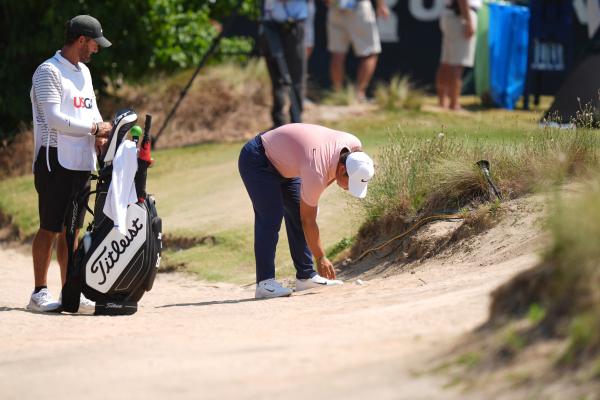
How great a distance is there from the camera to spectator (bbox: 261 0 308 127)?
13328mm

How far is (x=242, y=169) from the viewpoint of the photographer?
810cm

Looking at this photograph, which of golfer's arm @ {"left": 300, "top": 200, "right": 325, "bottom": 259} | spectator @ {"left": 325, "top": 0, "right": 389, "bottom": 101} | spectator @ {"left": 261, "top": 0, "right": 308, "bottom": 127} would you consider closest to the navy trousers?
golfer's arm @ {"left": 300, "top": 200, "right": 325, "bottom": 259}

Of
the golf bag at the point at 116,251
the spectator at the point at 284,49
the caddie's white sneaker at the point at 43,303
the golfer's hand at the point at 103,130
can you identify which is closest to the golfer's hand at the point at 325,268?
the golf bag at the point at 116,251

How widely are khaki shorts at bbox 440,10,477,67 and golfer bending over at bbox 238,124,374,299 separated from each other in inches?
300

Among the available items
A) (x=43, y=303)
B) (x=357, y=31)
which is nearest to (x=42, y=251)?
(x=43, y=303)

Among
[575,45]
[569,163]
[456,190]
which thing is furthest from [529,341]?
[575,45]

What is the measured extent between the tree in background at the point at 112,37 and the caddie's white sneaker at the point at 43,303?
661cm

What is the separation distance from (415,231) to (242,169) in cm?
166

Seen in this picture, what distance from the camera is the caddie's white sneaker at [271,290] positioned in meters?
8.12

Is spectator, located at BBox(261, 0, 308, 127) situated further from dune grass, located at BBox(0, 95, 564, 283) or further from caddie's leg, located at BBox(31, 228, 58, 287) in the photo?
caddie's leg, located at BBox(31, 228, 58, 287)

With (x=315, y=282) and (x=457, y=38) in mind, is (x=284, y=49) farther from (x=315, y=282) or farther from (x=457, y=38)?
(x=315, y=282)

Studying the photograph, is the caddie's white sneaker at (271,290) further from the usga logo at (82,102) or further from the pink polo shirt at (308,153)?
the usga logo at (82,102)

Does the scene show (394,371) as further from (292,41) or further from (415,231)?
(292,41)

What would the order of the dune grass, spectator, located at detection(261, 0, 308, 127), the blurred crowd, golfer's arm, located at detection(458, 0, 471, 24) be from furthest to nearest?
golfer's arm, located at detection(458, 0, 471, 24)
the blurred crowd
spectator, located at detection(261, 0, 308, 127)
the dune grass
